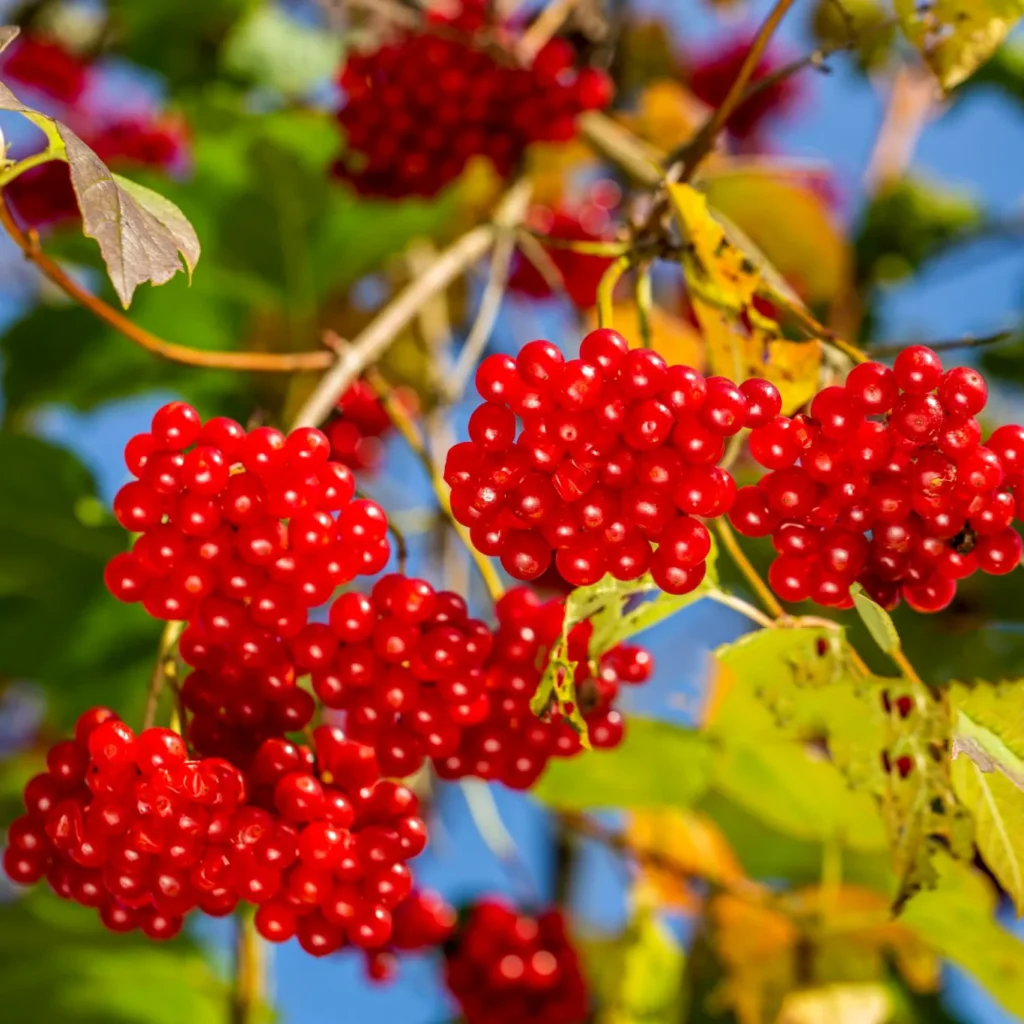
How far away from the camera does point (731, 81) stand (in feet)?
7.62

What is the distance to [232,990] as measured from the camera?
1447 millimetres

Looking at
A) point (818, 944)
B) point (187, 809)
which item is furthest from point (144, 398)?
point (187, 809)

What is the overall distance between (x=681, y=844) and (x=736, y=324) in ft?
3.76

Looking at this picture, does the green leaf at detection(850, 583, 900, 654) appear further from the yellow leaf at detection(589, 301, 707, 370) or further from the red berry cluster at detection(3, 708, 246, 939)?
the yellow leaf at detection(589, 301, 707, 370)

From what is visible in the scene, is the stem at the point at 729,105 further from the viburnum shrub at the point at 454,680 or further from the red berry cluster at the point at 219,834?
the red berry cluster at the point at 219,834

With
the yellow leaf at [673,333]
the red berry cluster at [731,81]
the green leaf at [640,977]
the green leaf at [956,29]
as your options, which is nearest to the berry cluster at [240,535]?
the green leaf at [956,29]

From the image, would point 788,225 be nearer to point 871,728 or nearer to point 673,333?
point 673,333

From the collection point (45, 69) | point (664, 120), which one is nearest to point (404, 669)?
point (664, 120)

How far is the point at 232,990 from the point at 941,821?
99 centimetres

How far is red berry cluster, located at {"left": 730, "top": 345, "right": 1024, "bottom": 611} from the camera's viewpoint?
0.61 metres

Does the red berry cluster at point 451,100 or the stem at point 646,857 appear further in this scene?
the stem at point 646,857

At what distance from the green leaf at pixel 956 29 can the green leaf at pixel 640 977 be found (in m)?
1.18

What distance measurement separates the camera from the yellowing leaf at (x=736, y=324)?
0.77 metres

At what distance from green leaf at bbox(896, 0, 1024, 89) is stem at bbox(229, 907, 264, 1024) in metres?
1.07
